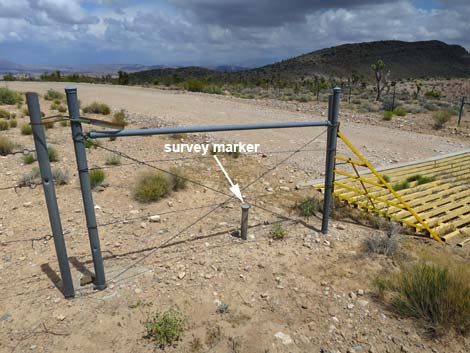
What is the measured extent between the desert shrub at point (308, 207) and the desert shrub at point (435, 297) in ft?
5.86

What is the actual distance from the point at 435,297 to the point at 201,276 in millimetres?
2094

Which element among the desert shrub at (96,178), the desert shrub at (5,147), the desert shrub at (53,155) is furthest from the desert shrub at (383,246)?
the desert shrub at (5,147)

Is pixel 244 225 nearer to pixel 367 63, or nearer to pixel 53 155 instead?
pixel 53 155

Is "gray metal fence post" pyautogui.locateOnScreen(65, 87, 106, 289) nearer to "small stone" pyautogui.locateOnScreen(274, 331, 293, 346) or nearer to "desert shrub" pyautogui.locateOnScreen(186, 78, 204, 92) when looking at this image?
"small stone" pyautogui.locateOnScreen(274, 331, 293, 346)

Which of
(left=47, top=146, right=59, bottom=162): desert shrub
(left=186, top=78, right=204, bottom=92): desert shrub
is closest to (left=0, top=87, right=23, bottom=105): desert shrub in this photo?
(left=47, top=146, right=59, bottom=162): desert shrub

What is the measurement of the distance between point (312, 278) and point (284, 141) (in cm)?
621

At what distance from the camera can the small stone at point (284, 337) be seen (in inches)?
115

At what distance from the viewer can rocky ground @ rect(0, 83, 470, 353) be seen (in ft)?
9.63

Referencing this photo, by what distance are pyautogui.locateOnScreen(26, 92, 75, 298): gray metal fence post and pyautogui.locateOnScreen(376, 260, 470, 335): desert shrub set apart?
284cm

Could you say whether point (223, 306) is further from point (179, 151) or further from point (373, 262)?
point (179, 151)

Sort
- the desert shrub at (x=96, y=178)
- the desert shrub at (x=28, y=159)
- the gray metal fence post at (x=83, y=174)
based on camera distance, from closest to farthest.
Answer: the gray metal fence post at (x=83, y=174)
the desert shrub at (x=96, y=178)
the desert shrub at (x=28, y=159)

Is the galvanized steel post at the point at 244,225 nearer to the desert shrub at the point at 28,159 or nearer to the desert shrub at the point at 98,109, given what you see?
the desert shrub at the point at 28,159

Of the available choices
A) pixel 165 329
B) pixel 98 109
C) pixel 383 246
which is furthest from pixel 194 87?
pixel 165 329

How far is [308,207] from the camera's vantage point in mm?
5176
